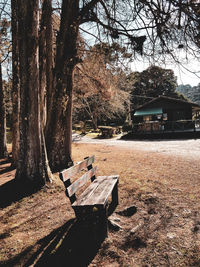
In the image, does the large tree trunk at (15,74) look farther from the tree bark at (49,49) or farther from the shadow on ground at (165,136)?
the shadow on ground at (165,136)

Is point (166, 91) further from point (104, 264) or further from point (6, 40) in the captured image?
point (104, 264)

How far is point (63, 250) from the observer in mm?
2289

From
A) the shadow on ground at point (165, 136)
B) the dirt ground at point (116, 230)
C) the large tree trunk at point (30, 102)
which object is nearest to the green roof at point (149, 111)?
the shadow on ground at point (165, 136)

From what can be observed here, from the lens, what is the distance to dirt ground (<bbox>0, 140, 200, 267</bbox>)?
84.1 inches

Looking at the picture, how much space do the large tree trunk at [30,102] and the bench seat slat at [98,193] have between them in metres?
1.69

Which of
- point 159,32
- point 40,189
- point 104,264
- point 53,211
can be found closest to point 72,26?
point 159,32

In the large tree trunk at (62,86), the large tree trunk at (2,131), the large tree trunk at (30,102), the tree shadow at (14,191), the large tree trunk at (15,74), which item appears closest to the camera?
the tree shadow at (14,191)

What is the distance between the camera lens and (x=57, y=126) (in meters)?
5.72

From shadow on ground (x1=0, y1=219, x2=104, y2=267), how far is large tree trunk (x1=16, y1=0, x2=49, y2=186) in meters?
1.89

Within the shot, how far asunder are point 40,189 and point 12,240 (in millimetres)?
1612

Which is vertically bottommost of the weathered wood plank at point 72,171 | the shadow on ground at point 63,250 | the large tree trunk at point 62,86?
the shadow on ground at point 63,250

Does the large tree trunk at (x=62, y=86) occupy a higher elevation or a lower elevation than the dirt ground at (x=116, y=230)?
higher

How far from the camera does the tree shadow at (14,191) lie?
3850 mm

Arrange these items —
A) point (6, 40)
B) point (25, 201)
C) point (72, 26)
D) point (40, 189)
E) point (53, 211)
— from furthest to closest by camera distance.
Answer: point (6, 40)
point (72, 26)
point (40, 189)
point (25, 201)
point (53, 211)
